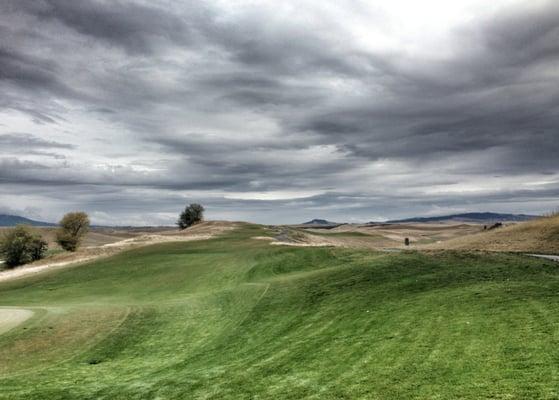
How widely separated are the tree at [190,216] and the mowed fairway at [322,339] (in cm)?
13332

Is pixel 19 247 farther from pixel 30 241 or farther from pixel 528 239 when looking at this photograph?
pixel 528 239

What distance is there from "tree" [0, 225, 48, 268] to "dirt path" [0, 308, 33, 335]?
71438 mm

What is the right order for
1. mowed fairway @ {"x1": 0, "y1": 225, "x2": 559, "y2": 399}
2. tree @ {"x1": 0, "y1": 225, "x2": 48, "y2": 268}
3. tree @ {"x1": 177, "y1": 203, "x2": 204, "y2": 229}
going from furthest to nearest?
tree @ {"x1": 177, "y1": 203, "x2": 204, "y2": 229}, tree @ {"x1": 0, "y1": 225, "x2": 48, "y2": 268}, mowed fairway @ {"x1": 0, "y1": 225, "x2": 559, "y2": 399}

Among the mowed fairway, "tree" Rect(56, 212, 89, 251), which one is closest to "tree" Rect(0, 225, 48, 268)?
"tree" Rect(56, 212, 89, 251)

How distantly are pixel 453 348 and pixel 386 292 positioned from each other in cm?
1157

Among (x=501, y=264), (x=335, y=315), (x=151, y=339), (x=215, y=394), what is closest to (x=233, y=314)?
(x=151, y=339)

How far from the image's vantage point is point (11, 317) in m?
30.8

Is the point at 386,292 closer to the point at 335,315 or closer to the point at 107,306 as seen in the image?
the point at 335,315

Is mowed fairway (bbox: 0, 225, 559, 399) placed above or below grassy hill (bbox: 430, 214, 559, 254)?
below

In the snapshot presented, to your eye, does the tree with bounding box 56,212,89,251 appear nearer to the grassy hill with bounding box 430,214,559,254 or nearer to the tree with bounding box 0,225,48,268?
the tree with bounding box 0,225,48,268

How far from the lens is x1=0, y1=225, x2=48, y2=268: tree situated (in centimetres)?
9569

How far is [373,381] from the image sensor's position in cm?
1304

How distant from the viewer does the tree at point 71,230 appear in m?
113

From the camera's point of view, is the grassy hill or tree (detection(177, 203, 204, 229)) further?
tree (detection(177, 203, 204, 229))
